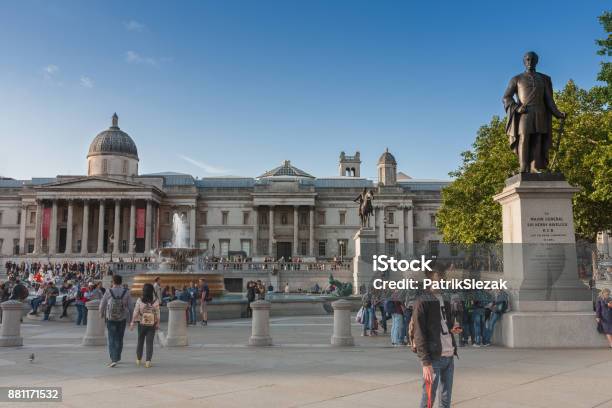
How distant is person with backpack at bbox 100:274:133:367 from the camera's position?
36.7 ft

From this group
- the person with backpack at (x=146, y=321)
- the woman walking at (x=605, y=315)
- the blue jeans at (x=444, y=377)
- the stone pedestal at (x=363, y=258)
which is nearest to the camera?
the blue jeans at (x=444, y=377)

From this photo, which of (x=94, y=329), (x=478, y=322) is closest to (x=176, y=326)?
(x=94, y=329)

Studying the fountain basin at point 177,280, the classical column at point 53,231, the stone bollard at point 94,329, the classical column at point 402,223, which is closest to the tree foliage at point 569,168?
the fountain basin at point 177,280

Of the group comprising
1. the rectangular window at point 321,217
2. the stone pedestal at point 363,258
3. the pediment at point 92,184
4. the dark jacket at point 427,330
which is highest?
the pediment at point 92,184

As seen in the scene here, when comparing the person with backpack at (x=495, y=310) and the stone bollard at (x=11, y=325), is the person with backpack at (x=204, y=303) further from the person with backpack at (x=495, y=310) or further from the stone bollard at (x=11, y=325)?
the person with backpack at (x=495, y=310)

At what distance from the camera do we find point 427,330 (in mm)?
6262

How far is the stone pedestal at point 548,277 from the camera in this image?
12.4 m

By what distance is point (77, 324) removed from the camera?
22609 millimetres

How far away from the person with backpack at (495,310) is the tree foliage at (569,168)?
1407cm

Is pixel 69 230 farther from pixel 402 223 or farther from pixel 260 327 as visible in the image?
pixel 260 327

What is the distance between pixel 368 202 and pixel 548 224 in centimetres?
2399

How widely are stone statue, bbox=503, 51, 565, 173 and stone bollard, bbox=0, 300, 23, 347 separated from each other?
45.2 feet

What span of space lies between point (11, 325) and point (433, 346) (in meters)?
13.3

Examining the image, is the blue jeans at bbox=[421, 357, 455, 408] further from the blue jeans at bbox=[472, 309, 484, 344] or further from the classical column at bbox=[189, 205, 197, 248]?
the classical column at bbox=[189, 205, 197, 248]
